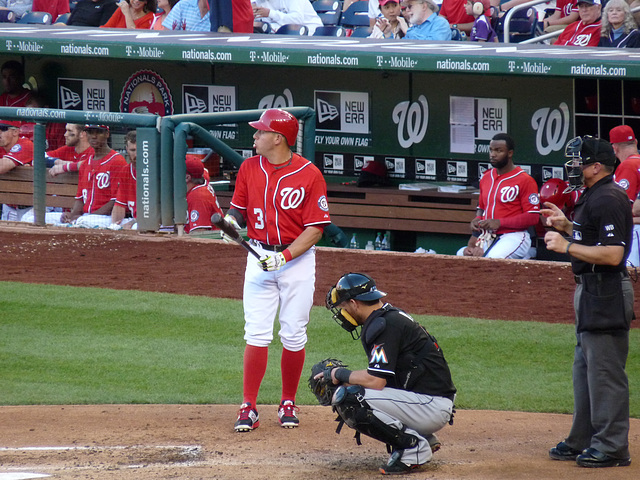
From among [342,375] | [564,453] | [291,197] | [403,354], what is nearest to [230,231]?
[291,197]

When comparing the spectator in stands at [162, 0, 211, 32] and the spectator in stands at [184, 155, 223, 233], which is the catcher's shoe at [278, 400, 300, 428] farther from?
the spectator in stands at [162, 0, 211, 32]

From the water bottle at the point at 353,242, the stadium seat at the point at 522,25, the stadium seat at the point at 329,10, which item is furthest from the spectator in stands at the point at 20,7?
the stadium seat at the point at 522,25

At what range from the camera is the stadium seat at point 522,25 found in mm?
12023

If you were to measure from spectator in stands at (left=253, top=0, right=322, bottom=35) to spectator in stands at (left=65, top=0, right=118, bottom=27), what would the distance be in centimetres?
230

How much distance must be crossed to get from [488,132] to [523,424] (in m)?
6.27

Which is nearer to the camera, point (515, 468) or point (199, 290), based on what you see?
point (515, 468)

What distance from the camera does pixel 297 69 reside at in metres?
12.0

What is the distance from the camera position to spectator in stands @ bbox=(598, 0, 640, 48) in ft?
32.8

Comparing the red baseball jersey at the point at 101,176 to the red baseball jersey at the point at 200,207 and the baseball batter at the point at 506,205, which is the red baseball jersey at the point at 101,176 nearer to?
the red baseball jersey at the point at 200,207

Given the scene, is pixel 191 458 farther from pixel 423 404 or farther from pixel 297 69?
pixel 297 69

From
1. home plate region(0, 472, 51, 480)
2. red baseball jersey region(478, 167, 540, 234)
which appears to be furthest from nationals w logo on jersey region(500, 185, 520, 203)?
home plate region(0, 472, 51, 480)

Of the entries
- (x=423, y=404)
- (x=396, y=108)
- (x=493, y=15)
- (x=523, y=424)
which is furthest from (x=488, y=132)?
(x=423, y=404)

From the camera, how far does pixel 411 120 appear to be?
11602 mm

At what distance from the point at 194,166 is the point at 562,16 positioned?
199 inches
